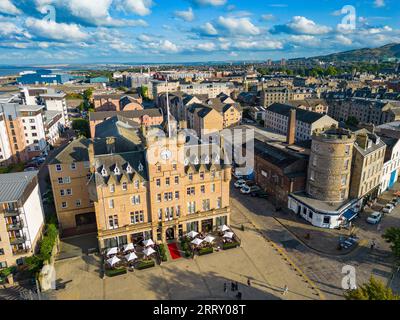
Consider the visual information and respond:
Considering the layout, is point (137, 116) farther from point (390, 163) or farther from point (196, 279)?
point (390, 163)

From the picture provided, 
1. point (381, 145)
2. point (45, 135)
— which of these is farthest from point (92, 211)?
point (381, 145)

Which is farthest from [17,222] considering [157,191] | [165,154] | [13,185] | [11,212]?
[165,154]

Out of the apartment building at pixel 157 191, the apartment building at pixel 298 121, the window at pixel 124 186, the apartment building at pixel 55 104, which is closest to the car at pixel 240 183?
the apartment building at pixel 157 191

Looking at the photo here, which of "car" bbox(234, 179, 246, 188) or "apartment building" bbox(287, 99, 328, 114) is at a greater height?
"apartment building" bbox(287, 99, 328, 114)

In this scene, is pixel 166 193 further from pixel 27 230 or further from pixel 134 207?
pixel 27 230

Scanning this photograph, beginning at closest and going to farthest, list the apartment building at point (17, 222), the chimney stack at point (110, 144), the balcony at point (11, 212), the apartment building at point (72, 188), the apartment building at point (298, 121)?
the balcony at point (11, 212)
the apartment building at point (17, 222)
the apartment building at point (72, 188)
the chimney stack at point (110, 144)
the apartment building at point (298, 121)

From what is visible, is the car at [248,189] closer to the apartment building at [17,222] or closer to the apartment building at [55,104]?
the apartment building at [17,222]

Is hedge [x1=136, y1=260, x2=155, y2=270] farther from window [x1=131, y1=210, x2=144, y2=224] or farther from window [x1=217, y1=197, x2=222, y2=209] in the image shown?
window [x1=217, y1=197, x2=222, y2=209]

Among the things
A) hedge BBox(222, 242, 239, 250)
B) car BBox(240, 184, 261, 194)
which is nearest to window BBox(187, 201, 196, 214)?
hedge BBox(222, 242, 239, 250)
